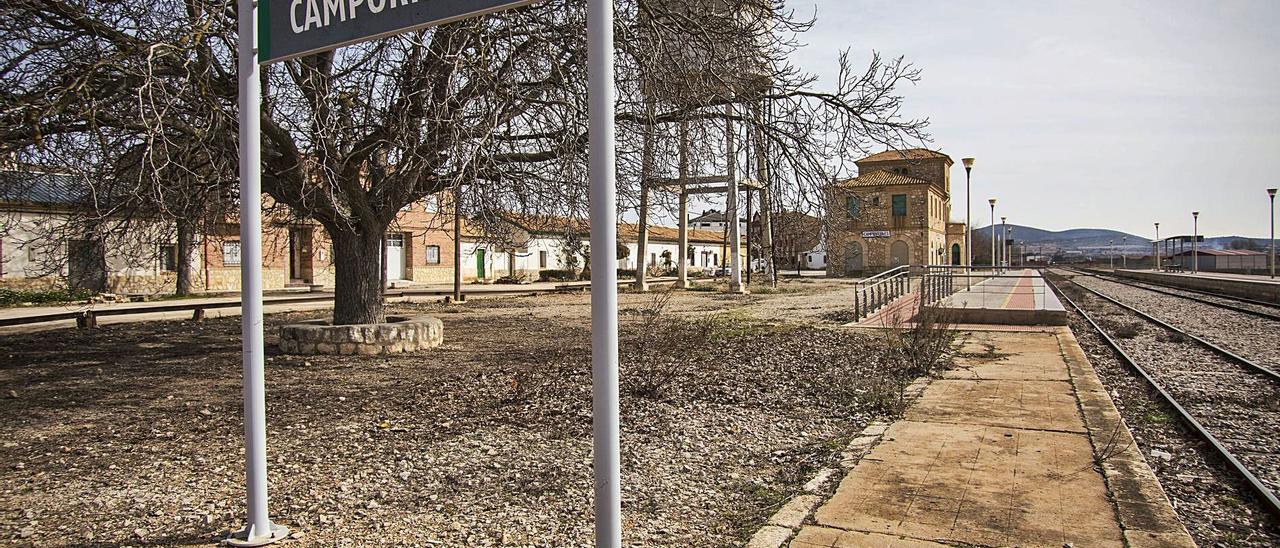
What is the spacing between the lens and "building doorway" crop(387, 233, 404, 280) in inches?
1499

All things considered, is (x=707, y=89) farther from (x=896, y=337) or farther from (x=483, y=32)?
(x=896, y=337)

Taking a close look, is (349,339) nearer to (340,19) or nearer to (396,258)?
(340,19)

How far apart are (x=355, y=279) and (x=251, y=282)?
8.09m

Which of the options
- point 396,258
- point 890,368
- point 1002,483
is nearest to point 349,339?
point 890,368

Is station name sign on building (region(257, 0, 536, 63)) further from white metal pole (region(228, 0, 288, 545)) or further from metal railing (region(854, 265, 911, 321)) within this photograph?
metal railing (region(854, 265, 911, 321))

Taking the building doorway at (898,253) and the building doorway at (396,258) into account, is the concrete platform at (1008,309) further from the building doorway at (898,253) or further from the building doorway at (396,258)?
the building doorway at (898,253)

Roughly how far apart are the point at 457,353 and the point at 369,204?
233cm

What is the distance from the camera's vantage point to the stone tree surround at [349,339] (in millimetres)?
A: 10680

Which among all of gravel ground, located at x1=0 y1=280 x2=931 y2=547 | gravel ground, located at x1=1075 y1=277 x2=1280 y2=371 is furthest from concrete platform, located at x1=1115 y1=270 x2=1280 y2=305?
gravel ground, located at x1=0 y1=280 x2=931 y2=547

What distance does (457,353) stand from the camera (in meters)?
11.0

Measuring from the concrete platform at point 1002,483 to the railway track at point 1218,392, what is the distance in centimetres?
83

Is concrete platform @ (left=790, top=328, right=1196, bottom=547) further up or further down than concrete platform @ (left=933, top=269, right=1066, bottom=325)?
further down

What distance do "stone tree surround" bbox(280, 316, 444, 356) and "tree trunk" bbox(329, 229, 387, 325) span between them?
1.39 ft

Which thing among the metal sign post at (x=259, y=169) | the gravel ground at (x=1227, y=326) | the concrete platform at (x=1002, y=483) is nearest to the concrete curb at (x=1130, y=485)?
the concrete platform at (x=1002, y=483)
